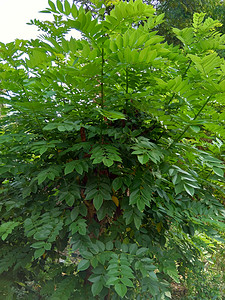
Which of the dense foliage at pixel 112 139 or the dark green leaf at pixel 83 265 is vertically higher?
the dense foliage at pixel 112 139

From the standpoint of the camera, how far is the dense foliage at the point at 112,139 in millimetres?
895

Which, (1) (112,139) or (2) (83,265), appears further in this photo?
(1) (112,139)

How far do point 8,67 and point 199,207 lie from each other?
45.5 inches

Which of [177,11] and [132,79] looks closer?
[132,79]

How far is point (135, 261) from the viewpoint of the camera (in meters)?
1.05

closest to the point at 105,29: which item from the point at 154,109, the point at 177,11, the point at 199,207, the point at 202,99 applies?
the point at 154,109

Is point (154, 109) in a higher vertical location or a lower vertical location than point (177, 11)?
lower

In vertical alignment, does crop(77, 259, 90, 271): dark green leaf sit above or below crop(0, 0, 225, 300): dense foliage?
below

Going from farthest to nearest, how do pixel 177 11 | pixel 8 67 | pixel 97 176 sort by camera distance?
pixel 177 11 < pixel 8 67 < pixel 97 176

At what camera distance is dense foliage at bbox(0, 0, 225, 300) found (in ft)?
2.93

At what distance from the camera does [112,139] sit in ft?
3.79

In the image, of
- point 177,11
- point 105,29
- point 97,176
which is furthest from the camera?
point 177,11

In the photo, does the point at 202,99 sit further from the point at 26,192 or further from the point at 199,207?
the point at 26,192

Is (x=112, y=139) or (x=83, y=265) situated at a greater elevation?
(x=112, y=139)
